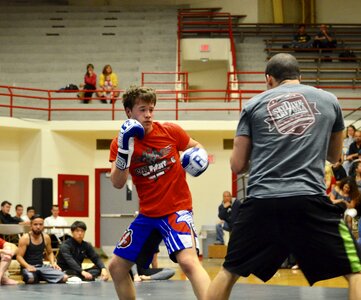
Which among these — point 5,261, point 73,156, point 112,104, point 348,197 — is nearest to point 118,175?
point 5,261

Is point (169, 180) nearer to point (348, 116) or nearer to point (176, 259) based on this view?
point (176, 259)

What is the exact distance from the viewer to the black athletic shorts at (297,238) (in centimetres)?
436

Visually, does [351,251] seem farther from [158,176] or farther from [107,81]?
[107,81]

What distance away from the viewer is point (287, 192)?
441 cm

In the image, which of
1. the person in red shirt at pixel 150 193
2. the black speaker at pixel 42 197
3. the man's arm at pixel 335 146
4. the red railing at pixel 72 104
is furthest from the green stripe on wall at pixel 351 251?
the red railing at pixel 72 104

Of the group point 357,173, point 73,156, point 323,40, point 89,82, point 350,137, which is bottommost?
point 357,173

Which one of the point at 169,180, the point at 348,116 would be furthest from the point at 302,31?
the point at 169,180

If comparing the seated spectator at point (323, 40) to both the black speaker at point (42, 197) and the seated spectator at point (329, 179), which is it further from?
the black speaker at point (42, 197)

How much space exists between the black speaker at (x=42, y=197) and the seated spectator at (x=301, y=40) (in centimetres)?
899

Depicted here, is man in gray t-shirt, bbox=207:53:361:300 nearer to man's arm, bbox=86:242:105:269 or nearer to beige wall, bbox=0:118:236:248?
man's arm, bbox=86:242:105:269

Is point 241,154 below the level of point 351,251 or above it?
above

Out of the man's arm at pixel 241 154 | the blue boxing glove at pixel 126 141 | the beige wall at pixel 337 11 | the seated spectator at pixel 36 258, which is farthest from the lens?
the beige wall at pixel 337 11

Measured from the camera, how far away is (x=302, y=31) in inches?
962

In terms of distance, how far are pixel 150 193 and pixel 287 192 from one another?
5.32ft
